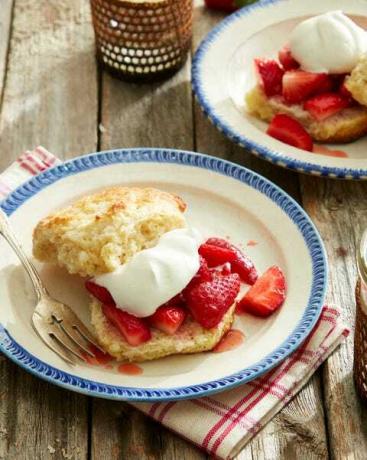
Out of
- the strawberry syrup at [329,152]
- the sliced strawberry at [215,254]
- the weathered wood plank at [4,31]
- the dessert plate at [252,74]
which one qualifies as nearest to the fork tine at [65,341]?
the sliced strawberry at [215,254]

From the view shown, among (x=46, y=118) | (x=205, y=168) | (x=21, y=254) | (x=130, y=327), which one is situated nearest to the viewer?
(x=130, y=327)

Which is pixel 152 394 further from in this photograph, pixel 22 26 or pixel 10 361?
pixel 22 26

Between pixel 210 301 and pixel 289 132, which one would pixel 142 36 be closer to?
pixel 289 132

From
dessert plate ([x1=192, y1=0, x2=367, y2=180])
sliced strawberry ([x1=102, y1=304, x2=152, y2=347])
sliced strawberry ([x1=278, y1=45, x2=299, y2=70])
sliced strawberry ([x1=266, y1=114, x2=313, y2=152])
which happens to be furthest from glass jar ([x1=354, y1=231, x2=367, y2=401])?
sliced strawberry ([x1=278, y1=45, x2=299, y2=70])

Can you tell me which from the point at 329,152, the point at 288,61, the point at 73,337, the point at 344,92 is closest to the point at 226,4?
the point at 288,61

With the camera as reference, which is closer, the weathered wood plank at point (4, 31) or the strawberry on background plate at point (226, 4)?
the weathered wood plank at point (4, 31)

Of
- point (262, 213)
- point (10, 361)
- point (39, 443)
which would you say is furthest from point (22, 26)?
→ point (39, 443)

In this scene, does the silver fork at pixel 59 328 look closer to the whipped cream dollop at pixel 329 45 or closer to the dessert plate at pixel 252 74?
the dessert plate at pixel 252 74
